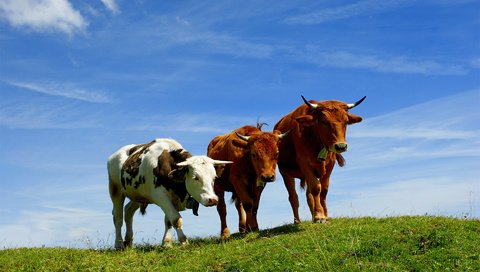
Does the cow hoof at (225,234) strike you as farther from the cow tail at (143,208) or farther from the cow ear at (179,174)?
the cow tail at (143,208)

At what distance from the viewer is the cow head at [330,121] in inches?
602

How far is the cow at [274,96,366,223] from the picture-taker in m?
15.4

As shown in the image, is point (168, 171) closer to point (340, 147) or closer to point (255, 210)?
point (255, 210)

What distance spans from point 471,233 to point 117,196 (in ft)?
33.9

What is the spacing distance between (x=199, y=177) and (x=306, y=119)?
3.38m

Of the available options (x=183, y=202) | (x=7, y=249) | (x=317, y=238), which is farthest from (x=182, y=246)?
(x=7, y=249)

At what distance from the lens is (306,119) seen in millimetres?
16000

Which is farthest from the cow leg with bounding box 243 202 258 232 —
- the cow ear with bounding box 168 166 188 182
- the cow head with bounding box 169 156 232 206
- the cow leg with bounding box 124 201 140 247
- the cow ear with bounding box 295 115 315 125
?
the cow leg with bounding box 124 201 140 247

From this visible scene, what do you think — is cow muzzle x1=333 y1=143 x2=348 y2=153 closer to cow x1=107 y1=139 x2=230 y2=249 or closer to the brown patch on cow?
cow x1=107 y1=139 x2=230 y2=249

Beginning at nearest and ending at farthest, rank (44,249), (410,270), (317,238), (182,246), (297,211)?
(410,270) < (317,238) < (182,246) < (44,249) < (297,211)

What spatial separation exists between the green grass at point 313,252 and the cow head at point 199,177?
4.03 feet

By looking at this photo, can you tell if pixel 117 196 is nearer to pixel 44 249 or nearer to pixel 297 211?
pixel 44 249

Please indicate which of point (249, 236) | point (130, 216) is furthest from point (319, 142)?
point (130, 216)

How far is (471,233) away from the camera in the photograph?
13.4m
